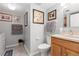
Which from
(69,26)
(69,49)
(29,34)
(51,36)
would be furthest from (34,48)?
(69,26)

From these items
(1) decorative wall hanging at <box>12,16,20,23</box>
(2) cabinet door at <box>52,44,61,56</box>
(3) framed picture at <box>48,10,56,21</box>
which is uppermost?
(3) framed picture at <box>48,10,56,21</box>

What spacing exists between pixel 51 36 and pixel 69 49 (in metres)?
0.40

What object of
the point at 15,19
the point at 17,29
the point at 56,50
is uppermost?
the point at 15,19

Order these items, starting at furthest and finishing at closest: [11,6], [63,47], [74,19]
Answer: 1. [74,19]
2. [63,47]
3. [11,6]

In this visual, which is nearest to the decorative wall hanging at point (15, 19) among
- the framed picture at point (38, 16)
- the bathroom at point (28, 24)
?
the bathroom at point (28, 24)

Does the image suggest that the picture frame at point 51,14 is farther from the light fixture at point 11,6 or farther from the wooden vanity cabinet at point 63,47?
the light fixture at point 11,6

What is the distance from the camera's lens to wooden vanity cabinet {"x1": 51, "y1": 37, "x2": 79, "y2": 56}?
3.05 ft

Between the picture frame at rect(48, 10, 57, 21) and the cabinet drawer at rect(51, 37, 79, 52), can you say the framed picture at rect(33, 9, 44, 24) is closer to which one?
the picture frame at rect(48, 10, 57, 21)

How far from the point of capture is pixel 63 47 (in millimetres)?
1106

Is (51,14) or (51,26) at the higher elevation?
(51,14)

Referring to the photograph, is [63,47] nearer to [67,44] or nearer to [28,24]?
[67,44]

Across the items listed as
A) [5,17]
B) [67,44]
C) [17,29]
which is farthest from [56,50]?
[5,17]

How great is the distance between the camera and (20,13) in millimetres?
1091

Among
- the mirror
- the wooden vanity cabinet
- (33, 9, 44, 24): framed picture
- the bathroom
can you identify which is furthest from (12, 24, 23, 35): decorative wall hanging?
the mirror
